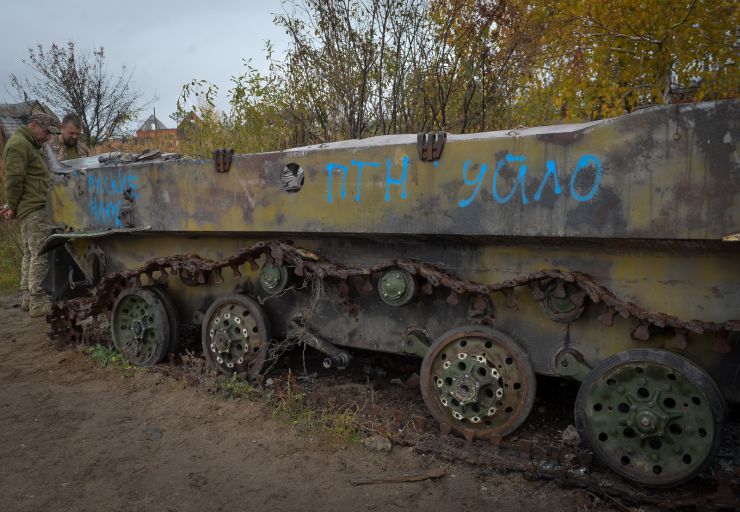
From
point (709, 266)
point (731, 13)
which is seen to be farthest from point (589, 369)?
point (731, 13)

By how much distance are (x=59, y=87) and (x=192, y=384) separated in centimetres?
2065

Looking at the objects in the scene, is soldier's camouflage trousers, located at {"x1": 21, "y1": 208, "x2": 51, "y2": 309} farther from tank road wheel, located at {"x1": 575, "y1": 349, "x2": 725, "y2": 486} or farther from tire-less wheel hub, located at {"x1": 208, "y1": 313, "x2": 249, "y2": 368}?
tank road wheel, located at {"x1": 575, "y1": 349, "x2": 725, "y2": 486}

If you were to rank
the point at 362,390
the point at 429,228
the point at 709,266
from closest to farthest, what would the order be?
1. the point at 709,266
2. the point at 429,228
3. the point at 362,390

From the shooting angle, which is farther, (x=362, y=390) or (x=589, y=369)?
(x=362, y=390)

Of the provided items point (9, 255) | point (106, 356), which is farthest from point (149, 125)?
point (106, 356)

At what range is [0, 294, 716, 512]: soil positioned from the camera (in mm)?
3139

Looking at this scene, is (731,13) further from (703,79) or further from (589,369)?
(589,369)

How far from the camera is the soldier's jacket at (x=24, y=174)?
6.58 metres

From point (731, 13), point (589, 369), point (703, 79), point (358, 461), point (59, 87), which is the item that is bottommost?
point (358, 461)

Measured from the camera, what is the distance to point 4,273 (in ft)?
36.9

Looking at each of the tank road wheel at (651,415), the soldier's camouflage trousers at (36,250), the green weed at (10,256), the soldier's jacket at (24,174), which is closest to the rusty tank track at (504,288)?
the tank road wheel at (651,415)

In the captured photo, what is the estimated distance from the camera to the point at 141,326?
213 inches

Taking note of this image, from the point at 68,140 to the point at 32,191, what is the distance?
105 centimetres

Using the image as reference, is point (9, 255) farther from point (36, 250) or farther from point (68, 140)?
point (36, 250)
